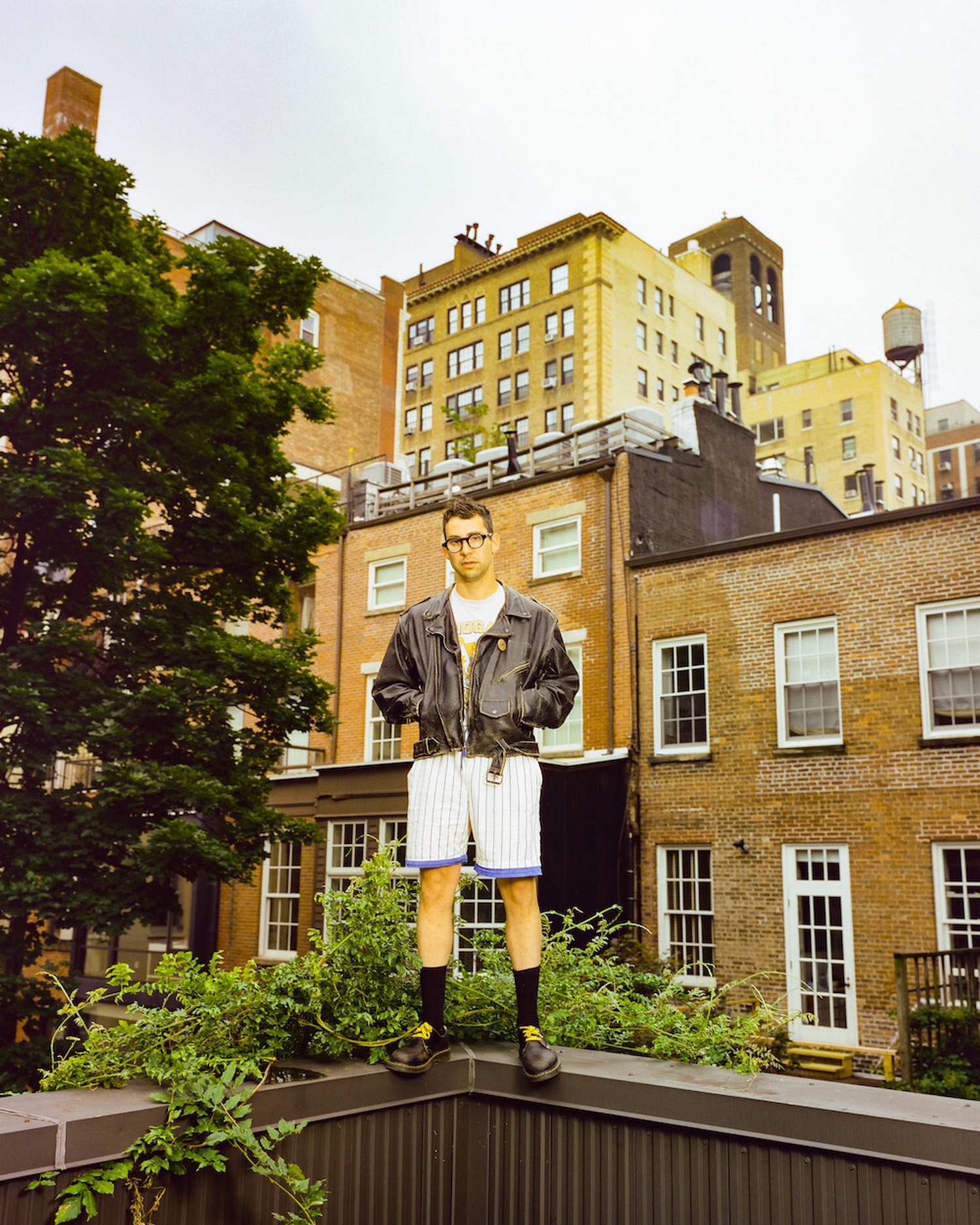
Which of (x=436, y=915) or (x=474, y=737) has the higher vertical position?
(x=474, y=737)

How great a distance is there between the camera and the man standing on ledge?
436cm

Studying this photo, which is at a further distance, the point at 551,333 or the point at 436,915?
the point at 551,333

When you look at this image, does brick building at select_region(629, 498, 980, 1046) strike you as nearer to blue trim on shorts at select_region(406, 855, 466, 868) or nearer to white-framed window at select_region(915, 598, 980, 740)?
white-framed window at select_region(915, 598, 980, 740)

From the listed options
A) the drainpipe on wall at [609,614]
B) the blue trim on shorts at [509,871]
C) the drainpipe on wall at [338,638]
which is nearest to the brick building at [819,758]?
the drainpipe on wall at [609,614]

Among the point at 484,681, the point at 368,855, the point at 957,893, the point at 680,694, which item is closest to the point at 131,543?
the point at 484,681

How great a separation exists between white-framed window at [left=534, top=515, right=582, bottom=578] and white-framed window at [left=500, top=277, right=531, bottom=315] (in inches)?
1354

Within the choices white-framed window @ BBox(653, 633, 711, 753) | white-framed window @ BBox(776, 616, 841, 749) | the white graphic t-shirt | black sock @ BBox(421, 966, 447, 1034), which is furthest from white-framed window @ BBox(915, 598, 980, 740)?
black sock @ BBox(421, 966, 447, 1034)

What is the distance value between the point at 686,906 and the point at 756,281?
6787 centimetres

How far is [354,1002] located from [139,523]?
9657mm

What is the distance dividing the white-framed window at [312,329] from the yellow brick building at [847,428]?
33.5 metres

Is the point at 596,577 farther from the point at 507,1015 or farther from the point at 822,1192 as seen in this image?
the point at 822,1192

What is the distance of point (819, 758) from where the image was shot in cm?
1688

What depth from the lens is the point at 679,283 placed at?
5741 cm

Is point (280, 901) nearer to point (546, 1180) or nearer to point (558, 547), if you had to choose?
point (558, 547)
